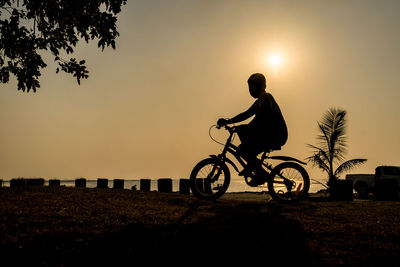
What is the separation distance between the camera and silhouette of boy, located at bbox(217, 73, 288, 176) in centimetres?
656

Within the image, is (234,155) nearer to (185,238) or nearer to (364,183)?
(185,238)

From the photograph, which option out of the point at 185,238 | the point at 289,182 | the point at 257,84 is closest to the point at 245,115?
the point at 257,84

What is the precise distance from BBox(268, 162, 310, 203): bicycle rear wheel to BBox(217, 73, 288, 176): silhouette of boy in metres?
0.71

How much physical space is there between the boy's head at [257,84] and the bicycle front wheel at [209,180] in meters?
1.80

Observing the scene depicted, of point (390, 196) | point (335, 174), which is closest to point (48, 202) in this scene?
point (390, 196)

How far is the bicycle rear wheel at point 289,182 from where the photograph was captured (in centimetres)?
723

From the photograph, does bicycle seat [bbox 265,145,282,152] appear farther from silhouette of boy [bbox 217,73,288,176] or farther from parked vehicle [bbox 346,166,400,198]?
parked vehicle [bbox 346,166,400,198]

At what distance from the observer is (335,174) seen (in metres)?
20.1

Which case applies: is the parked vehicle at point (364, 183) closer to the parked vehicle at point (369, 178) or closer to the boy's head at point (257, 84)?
the parked vehicle at point (369, 178)

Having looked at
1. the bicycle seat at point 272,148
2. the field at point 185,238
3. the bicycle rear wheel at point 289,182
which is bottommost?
the field at point 185,238

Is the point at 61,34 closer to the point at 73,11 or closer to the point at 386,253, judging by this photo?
the point at 73,11

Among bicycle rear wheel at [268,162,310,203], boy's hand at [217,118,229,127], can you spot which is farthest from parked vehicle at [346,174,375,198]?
boy's hand at [217,118,229,127]

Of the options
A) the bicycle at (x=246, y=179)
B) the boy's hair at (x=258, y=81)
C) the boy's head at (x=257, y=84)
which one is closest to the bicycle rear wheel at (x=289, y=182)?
the bicycle at (x=246, y=179)

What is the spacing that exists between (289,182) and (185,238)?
402 cm
